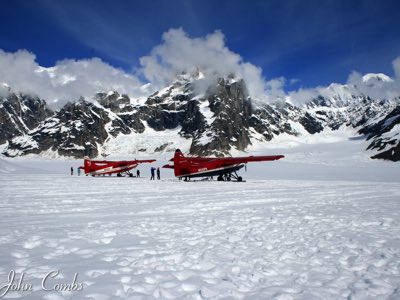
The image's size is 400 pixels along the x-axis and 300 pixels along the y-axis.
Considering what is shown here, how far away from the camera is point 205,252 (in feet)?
23.3

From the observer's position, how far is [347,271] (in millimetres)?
5984

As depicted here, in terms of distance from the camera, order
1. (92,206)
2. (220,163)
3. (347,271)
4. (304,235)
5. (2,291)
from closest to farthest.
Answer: (2,291) → (347,271) → (304,235) → (92,206) → (220,163)

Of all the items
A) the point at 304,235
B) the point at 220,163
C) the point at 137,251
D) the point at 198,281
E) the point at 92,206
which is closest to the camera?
the point at 198,281

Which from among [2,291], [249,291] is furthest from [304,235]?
→ [2,291]

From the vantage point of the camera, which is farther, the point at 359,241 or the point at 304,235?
the point at 304,235

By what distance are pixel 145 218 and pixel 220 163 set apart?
23241 mm

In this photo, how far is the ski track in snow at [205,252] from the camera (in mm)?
5199

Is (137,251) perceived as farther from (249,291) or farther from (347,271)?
(347,271)

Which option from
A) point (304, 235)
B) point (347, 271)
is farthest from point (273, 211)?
point (347, 271)

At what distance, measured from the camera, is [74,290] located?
5.07 m

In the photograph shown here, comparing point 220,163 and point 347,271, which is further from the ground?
point 220,163

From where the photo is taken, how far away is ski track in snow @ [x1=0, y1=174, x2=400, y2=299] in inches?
205

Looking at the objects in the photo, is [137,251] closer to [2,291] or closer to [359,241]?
[2,291]

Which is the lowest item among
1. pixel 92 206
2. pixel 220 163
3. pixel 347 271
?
pixel 347 271
